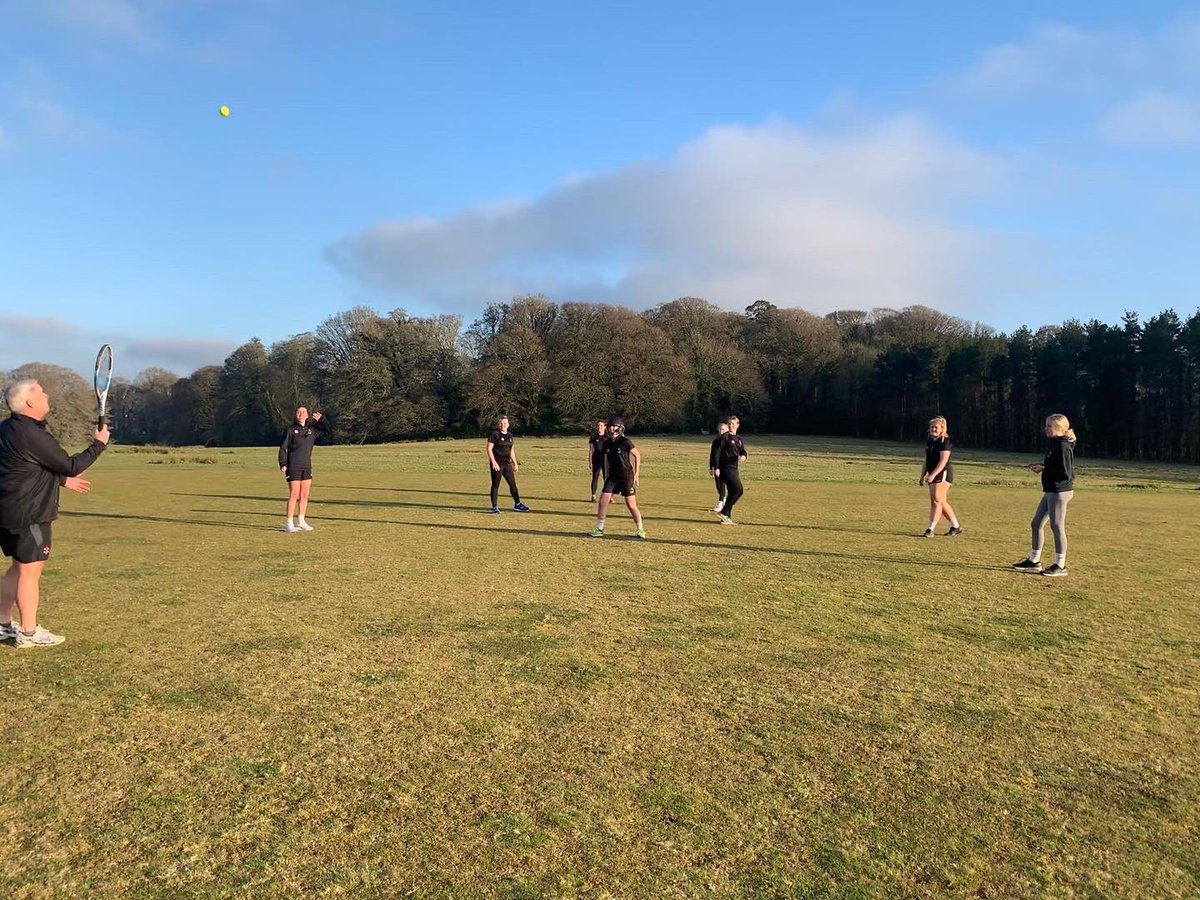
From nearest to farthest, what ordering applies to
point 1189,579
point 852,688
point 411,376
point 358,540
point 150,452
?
1. point 852,688
2. point 1189,579
3. point 358,540
4. point 150,452
5. point 411,376

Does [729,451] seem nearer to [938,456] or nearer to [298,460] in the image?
[938,456]

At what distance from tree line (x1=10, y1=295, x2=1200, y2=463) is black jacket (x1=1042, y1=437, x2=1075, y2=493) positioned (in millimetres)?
56950

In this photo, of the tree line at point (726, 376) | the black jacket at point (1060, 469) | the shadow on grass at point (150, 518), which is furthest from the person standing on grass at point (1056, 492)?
the tree line at point (726, 376)

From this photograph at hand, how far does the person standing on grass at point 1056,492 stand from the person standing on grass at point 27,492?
11158mm

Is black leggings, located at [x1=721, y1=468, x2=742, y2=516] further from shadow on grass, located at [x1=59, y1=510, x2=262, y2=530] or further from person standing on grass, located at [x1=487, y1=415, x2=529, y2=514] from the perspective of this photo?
shadow on grass, located at [x1=59, y1=510, x2=262, y2=530]

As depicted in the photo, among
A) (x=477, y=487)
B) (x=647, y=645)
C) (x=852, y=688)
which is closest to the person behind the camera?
(x=852, y=688)

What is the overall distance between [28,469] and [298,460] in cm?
766

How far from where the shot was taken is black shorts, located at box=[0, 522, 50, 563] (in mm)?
6434

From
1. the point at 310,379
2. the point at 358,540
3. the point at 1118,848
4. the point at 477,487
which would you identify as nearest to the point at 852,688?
the point at 1118,848

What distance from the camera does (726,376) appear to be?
7788 centimetres

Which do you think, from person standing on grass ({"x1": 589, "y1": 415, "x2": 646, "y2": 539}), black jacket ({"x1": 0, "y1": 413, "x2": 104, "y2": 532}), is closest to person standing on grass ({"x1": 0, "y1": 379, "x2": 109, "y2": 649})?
black jacket ({"x1": 0, "y1": 413, "x2": 104, "y2": 532})

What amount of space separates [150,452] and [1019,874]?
199 ft

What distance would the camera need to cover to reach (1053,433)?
10.4 meters

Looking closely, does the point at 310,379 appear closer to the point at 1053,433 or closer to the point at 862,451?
the point at 862,451
